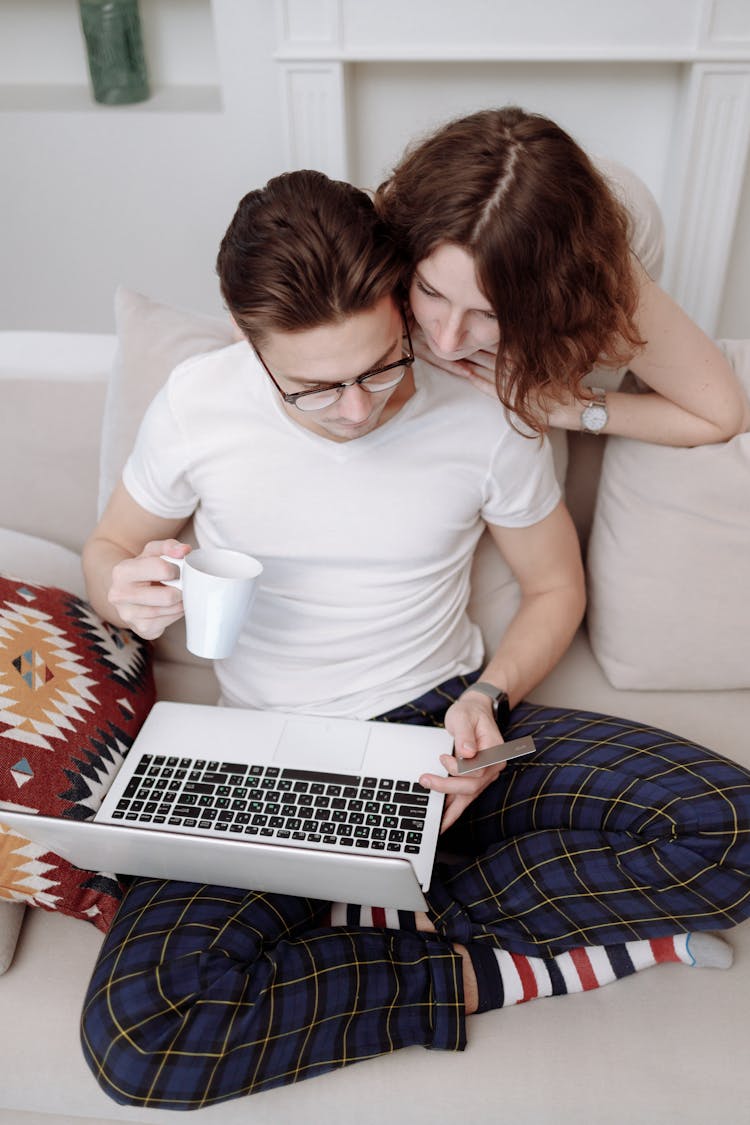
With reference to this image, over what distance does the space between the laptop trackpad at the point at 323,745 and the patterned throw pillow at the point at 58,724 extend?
0.22 meters

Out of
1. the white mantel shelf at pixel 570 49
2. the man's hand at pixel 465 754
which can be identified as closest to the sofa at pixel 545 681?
the man's hand at pixel 465 754

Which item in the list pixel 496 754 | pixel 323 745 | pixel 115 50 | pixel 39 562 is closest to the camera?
pixel 496 754

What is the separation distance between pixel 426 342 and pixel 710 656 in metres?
0.66

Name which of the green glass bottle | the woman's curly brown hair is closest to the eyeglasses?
the woman's curly brown hair

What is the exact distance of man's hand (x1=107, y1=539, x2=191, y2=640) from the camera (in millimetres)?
1179

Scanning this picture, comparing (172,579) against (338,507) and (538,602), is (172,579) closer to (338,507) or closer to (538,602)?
(338,507)

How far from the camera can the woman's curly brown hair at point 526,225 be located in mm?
1029

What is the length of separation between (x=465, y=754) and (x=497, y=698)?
0.14 metres

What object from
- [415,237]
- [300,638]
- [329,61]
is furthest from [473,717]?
[329,61]

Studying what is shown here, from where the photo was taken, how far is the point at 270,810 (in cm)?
120

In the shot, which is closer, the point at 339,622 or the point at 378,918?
the point at 378,918

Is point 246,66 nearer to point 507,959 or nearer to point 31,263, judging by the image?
point 31,263

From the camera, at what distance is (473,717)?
1.26 meters

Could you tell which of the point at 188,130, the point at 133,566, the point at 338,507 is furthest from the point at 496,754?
the point at 188,130
